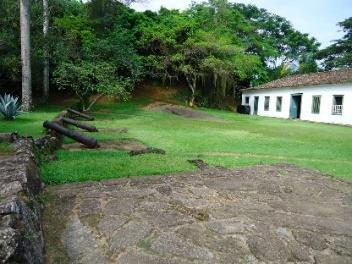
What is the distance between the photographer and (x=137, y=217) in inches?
155

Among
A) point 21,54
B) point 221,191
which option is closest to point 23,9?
point 21,54

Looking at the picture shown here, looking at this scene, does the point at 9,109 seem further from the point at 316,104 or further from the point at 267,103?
the point at 267,103

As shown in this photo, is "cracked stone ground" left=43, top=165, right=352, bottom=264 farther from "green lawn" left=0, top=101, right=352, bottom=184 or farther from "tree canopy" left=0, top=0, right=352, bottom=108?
"tree canopy" left=0, top=0, right=352, bottom=108

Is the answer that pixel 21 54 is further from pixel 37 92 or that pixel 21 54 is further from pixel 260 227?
pixel 260 227

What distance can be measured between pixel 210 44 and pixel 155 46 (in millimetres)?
4525

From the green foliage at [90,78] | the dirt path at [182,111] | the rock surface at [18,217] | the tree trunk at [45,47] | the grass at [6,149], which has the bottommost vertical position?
the rock surface at [18,217]

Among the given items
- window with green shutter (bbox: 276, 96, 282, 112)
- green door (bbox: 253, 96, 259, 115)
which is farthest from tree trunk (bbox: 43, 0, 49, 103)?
green door (bbox: 253, 96, 259, 115)

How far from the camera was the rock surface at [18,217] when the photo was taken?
2457 mm

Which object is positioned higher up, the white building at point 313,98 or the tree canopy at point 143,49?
the tree canopy at point 143,49

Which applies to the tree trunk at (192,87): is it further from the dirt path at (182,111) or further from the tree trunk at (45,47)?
the tree trunk at (45,47)

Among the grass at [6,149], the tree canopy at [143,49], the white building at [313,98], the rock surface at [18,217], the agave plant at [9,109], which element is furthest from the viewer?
the white building at [313,98]

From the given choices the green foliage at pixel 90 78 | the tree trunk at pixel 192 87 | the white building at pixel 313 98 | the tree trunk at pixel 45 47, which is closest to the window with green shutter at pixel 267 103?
the white building at pixel 313 98

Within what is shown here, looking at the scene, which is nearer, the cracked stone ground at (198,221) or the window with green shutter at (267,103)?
the cracked stone ground at (198,221)

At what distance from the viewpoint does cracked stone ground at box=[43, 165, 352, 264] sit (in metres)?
3.18
